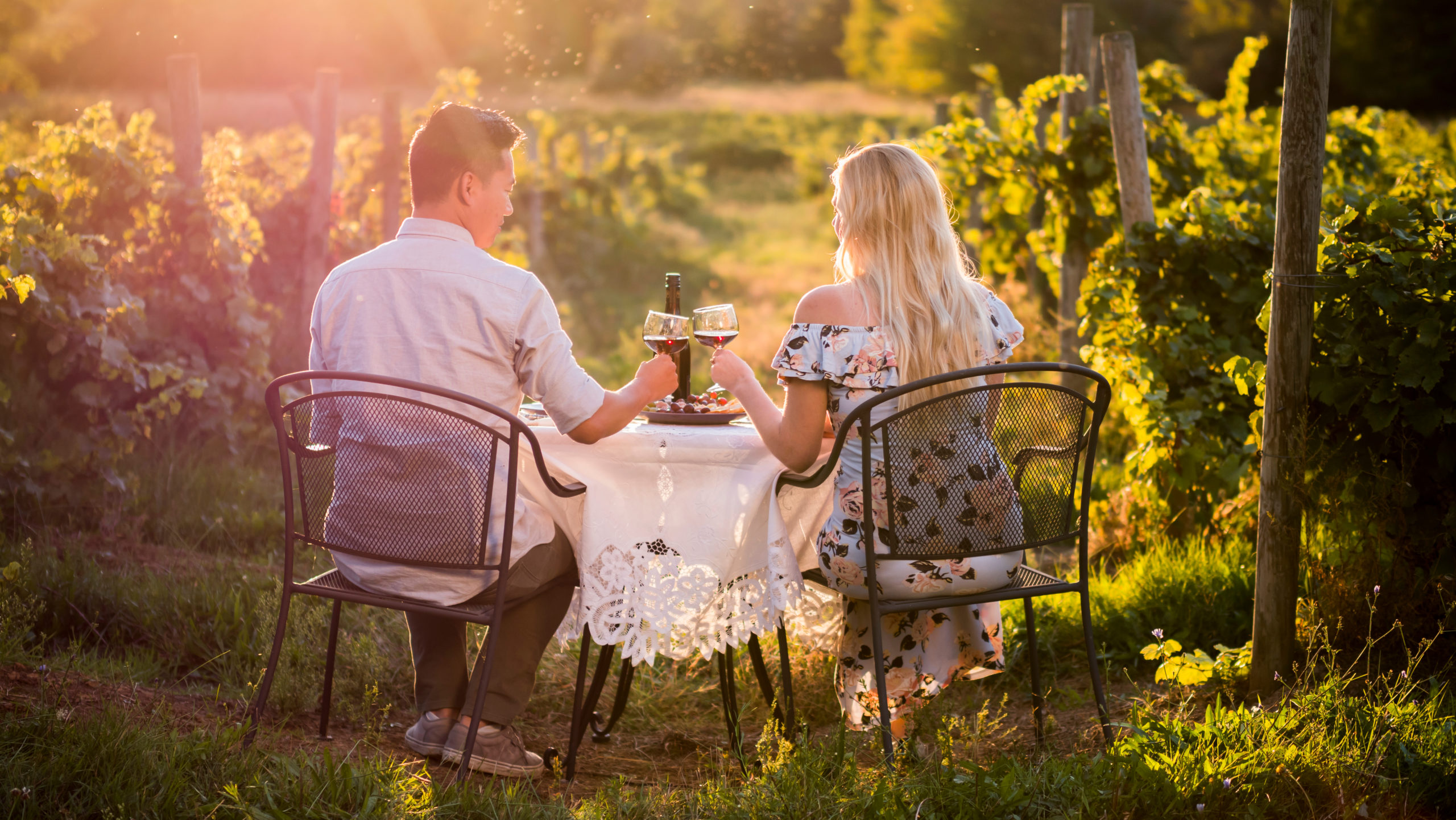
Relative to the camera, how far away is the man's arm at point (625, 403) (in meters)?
2.39

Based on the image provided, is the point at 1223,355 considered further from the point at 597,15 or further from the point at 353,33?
the point at 597,15

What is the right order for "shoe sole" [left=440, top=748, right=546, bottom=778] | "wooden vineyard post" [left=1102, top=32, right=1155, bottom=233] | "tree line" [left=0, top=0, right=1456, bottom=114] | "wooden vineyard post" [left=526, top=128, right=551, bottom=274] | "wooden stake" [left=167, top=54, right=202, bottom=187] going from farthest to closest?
"tree line" [left=0, top=0, right=1456, bottom=114]
"wooden vineyard post" [left=526, top=128, right=551, bottom=274]
"wooden stake" [left=167, top=54, right=202, bottom=187]
"wooden vineyard post" [left=1102, top=32, right=1155, bottom=233]
"shoe sole" [left=440, top=748, right=546, bottom=778]

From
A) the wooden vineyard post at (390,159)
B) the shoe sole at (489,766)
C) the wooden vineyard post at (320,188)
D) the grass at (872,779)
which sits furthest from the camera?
the wooden vineyard post at (390,159)

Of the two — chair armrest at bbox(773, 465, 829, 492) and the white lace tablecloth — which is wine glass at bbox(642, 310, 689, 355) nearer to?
the white lace tablecloth

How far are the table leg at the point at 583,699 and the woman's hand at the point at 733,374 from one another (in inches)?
25.8

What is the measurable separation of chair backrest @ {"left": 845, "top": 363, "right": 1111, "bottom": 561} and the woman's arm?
11 centimetres

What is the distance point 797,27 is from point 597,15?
538 cm

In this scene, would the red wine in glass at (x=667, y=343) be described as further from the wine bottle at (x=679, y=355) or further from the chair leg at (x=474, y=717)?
the chair leg at (x=474, y=717)

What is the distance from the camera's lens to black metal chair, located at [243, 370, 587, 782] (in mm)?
2271

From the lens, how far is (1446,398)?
9.03 feet

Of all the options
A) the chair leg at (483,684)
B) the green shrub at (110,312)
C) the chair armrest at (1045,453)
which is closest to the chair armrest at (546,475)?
the chair leg at (483,684)

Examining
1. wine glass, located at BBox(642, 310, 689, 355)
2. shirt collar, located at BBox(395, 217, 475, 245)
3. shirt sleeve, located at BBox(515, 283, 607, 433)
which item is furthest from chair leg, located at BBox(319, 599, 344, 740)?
wine glass, located at BBox(642, 310, 689, 355)

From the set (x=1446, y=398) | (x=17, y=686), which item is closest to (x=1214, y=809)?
(x=1446, y=398)

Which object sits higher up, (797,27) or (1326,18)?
(797,27)
